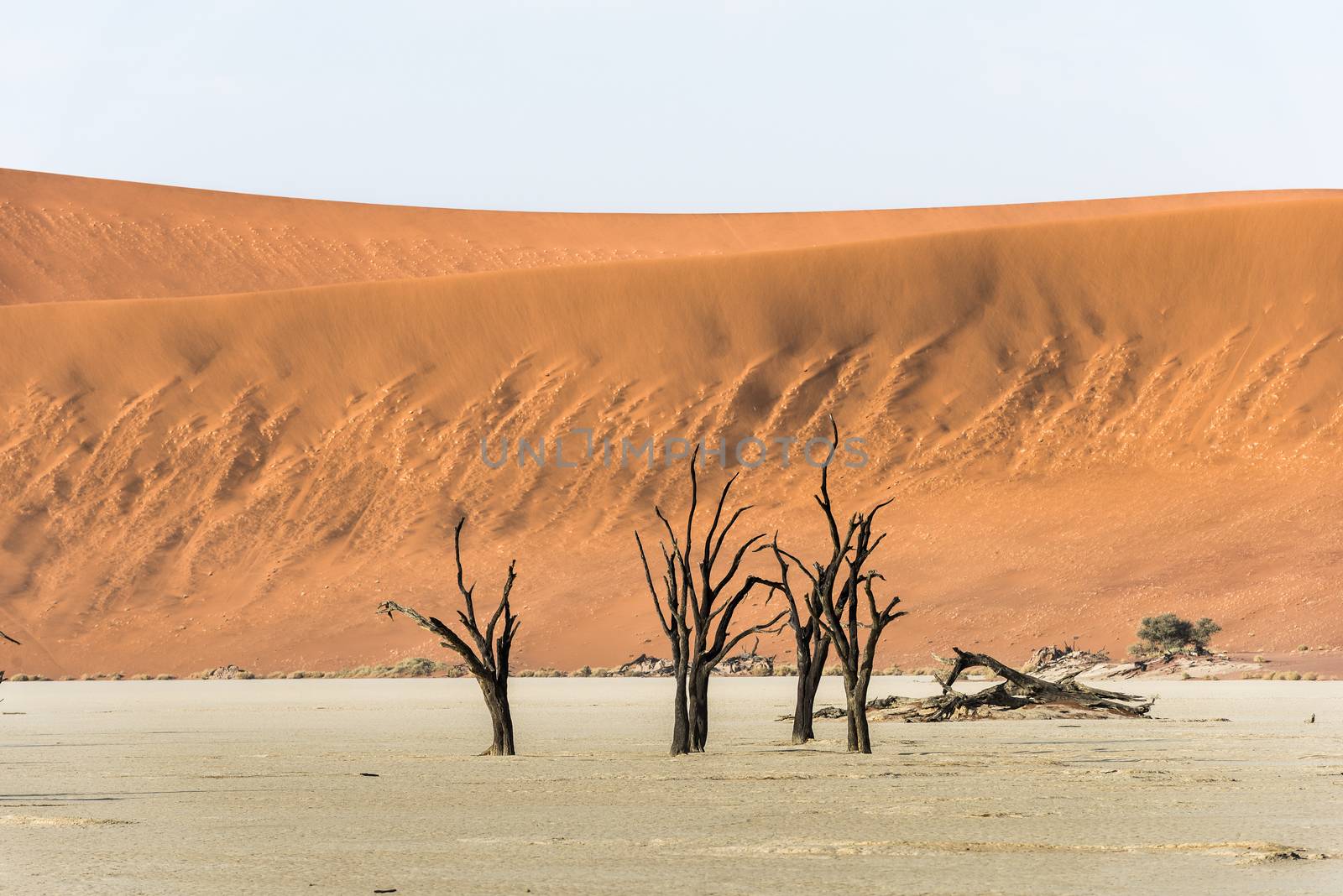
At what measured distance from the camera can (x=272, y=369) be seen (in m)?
65.2

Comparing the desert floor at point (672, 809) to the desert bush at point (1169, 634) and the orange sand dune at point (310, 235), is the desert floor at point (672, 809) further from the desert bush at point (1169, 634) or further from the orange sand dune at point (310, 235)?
the orange sand dune at point (310, 235)

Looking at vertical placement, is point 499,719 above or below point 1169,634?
below

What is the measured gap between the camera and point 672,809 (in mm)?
13320

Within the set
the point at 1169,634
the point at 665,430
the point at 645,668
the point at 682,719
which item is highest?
the point at 665,430

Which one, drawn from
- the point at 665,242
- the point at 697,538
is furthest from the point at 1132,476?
the point at 665,242

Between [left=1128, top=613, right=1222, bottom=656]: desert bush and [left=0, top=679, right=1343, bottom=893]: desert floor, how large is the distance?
815 inches

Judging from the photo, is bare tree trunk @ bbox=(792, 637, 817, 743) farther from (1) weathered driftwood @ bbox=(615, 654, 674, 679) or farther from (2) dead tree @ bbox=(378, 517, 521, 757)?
(1) weathered driftwood @ bbox=(615, 654, 674, 679)

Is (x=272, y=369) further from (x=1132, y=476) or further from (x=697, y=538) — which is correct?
(x=1132, y=476)

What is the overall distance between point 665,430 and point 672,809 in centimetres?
4735

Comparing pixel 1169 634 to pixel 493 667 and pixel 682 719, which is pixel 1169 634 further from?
pixel 493 667

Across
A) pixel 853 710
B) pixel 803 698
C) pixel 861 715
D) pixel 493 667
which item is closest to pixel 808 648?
pixel 803 698

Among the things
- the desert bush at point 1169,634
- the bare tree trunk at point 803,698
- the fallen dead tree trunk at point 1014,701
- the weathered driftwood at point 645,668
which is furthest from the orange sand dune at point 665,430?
the bare tree trunk at point 803,698

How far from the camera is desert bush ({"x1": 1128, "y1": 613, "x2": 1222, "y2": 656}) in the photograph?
45.9 metres

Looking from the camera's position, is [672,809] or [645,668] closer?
[672,809]
